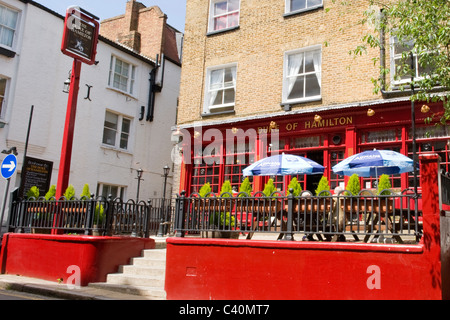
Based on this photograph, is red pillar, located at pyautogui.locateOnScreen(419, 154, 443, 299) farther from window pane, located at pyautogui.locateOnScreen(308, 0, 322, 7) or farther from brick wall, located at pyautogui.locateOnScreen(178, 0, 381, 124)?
window pane, located at pyautogui.locateOnScreen(308, 0, 322, 7)

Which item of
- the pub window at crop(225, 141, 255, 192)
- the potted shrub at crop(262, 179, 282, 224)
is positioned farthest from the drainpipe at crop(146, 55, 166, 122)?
the potted shrub at crop(262, 179, 282, 224)

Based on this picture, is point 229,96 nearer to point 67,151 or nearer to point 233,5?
point 233,5

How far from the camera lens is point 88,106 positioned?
20188mm

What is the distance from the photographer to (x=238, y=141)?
49.8 feet

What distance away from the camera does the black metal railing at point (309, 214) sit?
6.86 m

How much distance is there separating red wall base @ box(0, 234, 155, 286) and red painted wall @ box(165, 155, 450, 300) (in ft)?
5.94

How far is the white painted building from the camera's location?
1733cm

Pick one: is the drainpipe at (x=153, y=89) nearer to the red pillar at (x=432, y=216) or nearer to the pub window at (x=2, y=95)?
the pub window at (x=2, y=95)

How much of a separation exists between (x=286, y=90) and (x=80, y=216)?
7985 millimetres

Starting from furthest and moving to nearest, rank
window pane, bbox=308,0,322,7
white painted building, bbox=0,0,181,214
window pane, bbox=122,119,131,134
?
window pane, bbox=122,119,131,134 → white painted building, bbox=0,0,181,214 → window pane, bbox=308,0,322,7

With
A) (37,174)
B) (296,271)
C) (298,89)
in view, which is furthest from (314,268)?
(37,174)

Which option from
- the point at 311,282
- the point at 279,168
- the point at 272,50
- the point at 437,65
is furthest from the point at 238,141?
the point at 311,282

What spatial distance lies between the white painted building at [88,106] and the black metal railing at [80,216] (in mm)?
6344
